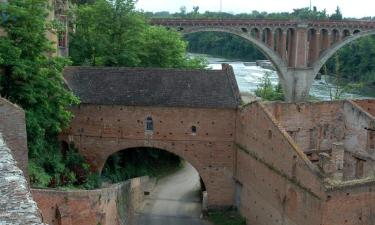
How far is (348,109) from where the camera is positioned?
29500 millimetres

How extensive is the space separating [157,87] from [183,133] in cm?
307

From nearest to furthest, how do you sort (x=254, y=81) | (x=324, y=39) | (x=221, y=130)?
(x=221, y=130) < (x=324, y=39) < (x=254, y=81)

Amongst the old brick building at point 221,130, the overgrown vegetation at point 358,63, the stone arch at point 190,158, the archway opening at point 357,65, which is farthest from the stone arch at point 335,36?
the stone arch at point 190,158

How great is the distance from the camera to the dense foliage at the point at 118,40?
41094 millimetres

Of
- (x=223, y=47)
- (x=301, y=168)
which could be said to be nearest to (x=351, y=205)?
(x=301, y=168)

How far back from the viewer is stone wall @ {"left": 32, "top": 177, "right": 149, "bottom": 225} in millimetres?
19266

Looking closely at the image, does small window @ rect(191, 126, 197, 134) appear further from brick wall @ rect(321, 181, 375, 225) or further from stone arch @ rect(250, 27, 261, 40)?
stone arch @ rect(250, 27, 261, 40)

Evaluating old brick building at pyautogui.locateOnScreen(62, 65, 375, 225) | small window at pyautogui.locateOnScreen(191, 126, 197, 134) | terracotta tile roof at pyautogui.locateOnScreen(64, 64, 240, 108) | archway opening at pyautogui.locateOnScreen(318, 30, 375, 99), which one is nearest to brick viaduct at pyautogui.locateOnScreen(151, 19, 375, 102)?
archway opening at pyautogui.locateOnScreen(318, 30, 375, 99)

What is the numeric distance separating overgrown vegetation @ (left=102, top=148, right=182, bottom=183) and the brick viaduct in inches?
975

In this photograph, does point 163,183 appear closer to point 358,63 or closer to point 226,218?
point 226,218

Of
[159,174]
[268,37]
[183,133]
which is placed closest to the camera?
[183,133]

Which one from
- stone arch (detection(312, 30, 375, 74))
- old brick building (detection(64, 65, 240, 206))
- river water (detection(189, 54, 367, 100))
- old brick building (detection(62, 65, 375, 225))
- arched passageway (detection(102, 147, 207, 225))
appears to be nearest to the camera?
old brick building (detection(62, 65, 375, 225))

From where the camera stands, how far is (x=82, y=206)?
20.6 meters

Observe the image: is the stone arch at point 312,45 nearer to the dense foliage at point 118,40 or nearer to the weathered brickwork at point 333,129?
the dense foliage at point 118,40
